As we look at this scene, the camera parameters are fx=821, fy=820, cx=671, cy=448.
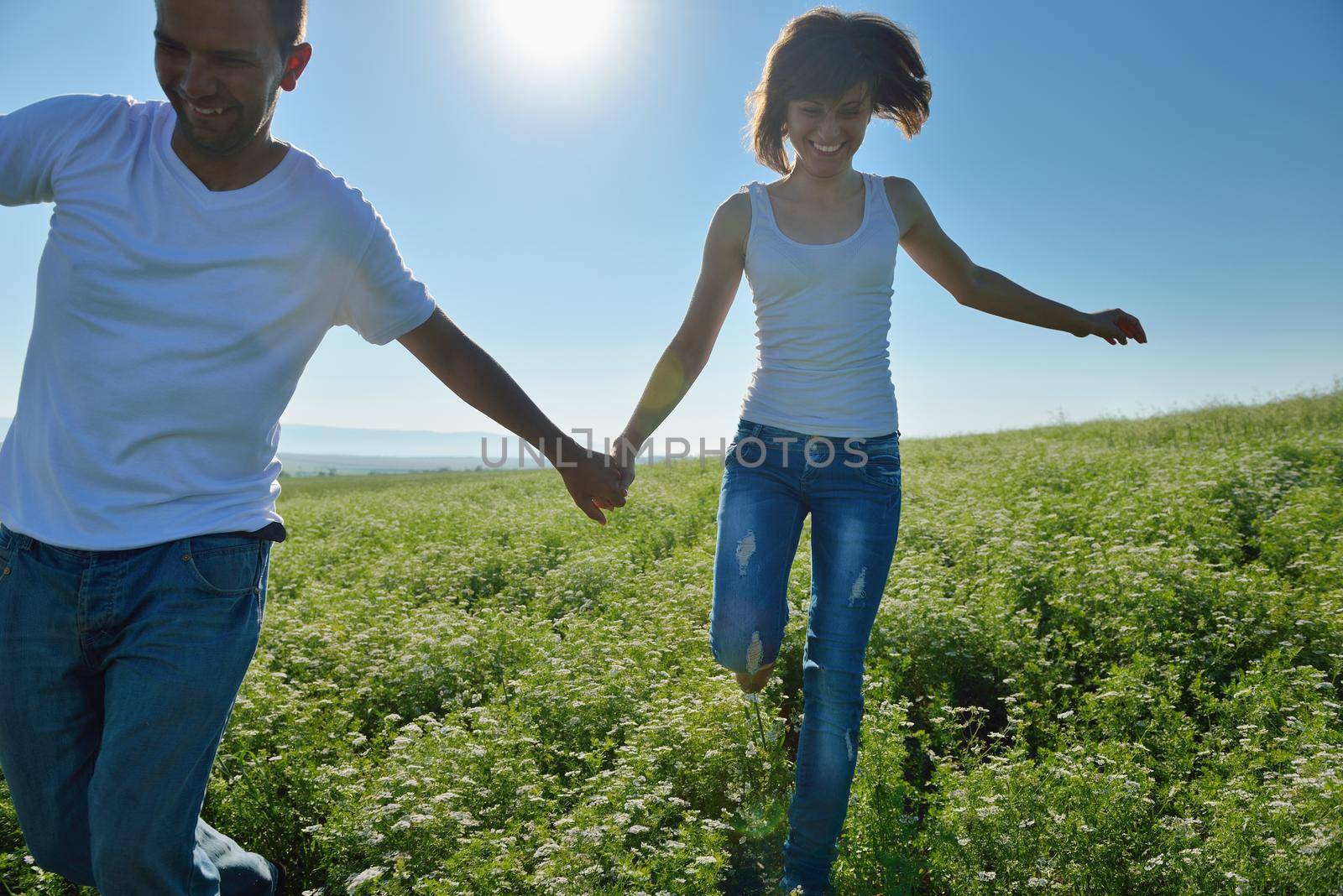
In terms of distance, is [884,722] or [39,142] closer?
[39,142]

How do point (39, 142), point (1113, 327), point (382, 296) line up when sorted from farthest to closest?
1. point (1113, 327)
2. point (382, 296)
3. point (39, 142)

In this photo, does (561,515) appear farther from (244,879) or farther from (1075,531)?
(244,879)

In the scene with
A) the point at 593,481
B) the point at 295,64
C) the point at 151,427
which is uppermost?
the point at 295,64

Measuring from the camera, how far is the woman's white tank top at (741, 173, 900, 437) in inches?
114

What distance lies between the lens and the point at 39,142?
7.07 feet

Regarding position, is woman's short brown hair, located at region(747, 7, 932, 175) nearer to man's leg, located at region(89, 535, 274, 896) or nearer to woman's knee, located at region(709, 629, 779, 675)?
woman's knee, located at region(709, 629, 779, 675)

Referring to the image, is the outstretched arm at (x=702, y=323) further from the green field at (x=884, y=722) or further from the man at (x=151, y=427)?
the green field at (x=884, y=722)

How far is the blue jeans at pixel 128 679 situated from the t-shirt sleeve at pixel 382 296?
725 mm

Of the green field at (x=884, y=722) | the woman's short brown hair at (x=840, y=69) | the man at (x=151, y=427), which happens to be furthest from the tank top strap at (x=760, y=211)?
the green field at (x=884, y=722)

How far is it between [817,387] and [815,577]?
69 cm

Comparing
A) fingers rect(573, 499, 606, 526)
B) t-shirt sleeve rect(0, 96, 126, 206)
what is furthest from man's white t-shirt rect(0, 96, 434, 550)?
fingers rect(573, 499, 606, 526)

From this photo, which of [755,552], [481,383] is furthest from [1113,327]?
[481,383]

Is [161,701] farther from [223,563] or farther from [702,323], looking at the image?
[702,323]

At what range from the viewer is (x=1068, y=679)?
484 centimetres
